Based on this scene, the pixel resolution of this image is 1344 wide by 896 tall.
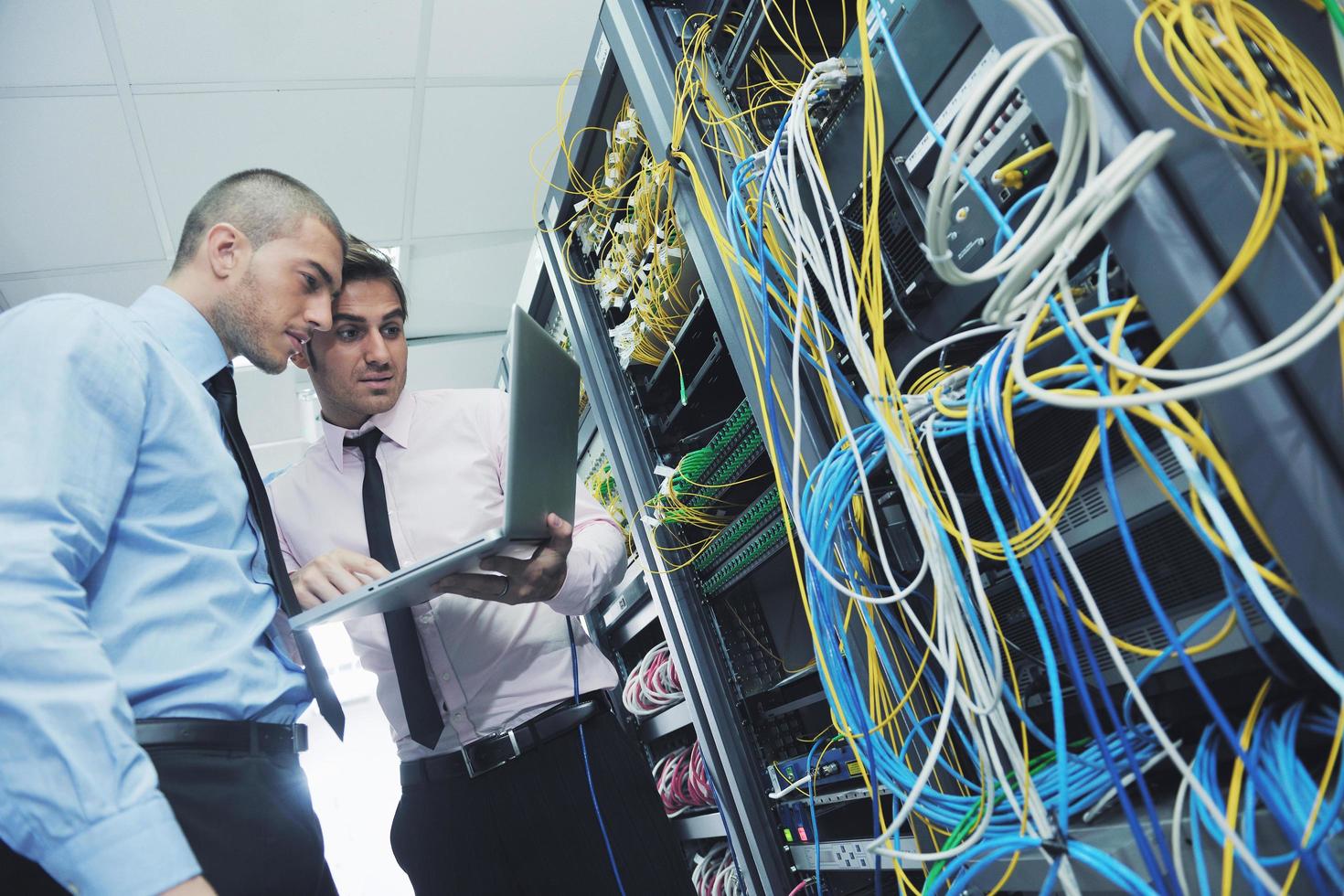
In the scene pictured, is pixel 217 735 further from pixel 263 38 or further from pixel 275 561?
pixel 263 38

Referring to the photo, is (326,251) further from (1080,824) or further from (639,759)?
(1080,824)

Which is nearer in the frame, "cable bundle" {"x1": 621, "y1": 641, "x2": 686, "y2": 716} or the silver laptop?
the silver laptop

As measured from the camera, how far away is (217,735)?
2.85 feet

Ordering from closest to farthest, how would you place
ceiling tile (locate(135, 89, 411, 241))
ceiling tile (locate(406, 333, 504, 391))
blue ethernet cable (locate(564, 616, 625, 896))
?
blue ethernet cable (locate(564, 616, 625, 896)), ceiling tile (locate(135, 89, 411, 241)), ceiling tile (locate(406, 333, 504, 391))

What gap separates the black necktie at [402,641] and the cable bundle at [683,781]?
23.5 inches

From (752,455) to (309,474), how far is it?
0.96 m

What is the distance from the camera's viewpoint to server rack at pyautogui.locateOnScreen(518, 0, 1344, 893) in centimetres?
57

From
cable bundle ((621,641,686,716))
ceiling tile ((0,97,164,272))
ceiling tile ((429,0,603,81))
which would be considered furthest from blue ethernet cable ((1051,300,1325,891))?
ceiling tile ((0,97,164,272))

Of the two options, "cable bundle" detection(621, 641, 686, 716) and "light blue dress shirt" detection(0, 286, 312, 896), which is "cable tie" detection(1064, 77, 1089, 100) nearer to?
"light blue dress shirt" detection(0, 286, 312, 896)

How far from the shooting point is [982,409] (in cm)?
74

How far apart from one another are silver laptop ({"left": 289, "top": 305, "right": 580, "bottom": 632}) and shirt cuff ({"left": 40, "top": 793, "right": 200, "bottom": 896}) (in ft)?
1.10

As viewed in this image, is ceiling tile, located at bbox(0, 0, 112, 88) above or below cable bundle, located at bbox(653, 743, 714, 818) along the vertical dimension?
above

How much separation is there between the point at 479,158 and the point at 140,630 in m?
2.52

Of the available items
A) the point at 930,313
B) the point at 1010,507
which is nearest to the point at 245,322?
the point at 930,313
